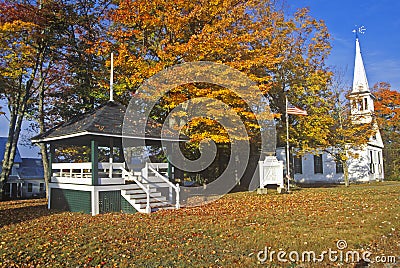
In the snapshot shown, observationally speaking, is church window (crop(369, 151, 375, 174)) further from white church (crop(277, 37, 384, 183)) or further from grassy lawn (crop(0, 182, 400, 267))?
grassy lawn (crop(0, 182, 400, 267))

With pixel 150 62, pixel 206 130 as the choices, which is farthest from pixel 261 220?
pixel 150 62

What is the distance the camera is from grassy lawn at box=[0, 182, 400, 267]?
22.4 ft

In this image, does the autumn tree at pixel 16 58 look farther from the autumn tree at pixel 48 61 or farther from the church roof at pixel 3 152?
the church roof at pixel 3 152

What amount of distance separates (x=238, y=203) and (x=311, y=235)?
6531 mm

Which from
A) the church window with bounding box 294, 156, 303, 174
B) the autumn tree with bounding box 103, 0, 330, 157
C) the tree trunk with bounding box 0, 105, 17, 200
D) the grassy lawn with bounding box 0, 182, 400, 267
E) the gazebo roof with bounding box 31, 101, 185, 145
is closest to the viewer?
the grassy lawn with bounding box 0, 182, 400, 267

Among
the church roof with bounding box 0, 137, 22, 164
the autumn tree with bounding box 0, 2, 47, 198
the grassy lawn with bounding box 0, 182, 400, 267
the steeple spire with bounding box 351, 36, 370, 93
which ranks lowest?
the grassy lawn with bounding box 0, 182, 400, 267

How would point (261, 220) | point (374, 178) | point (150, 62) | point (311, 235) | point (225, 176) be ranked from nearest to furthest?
point (311, 235), point (261, 220), point (150, 62), point (225, 176), point (374, 178)

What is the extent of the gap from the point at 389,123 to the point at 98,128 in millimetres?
32232

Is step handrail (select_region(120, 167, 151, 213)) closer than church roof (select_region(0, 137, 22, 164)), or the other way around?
step handrail (select_region(120, 167, 151, 213))

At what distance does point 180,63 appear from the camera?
57.0 feet

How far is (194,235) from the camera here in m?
8.59

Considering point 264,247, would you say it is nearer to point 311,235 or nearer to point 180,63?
point 311,235

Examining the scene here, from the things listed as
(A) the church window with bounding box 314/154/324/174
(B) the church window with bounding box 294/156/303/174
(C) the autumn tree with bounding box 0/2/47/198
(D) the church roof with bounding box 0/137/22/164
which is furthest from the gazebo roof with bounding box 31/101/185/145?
(A) the church window with bounding box 314/154/324/174

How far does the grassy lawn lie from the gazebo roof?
107 inches
